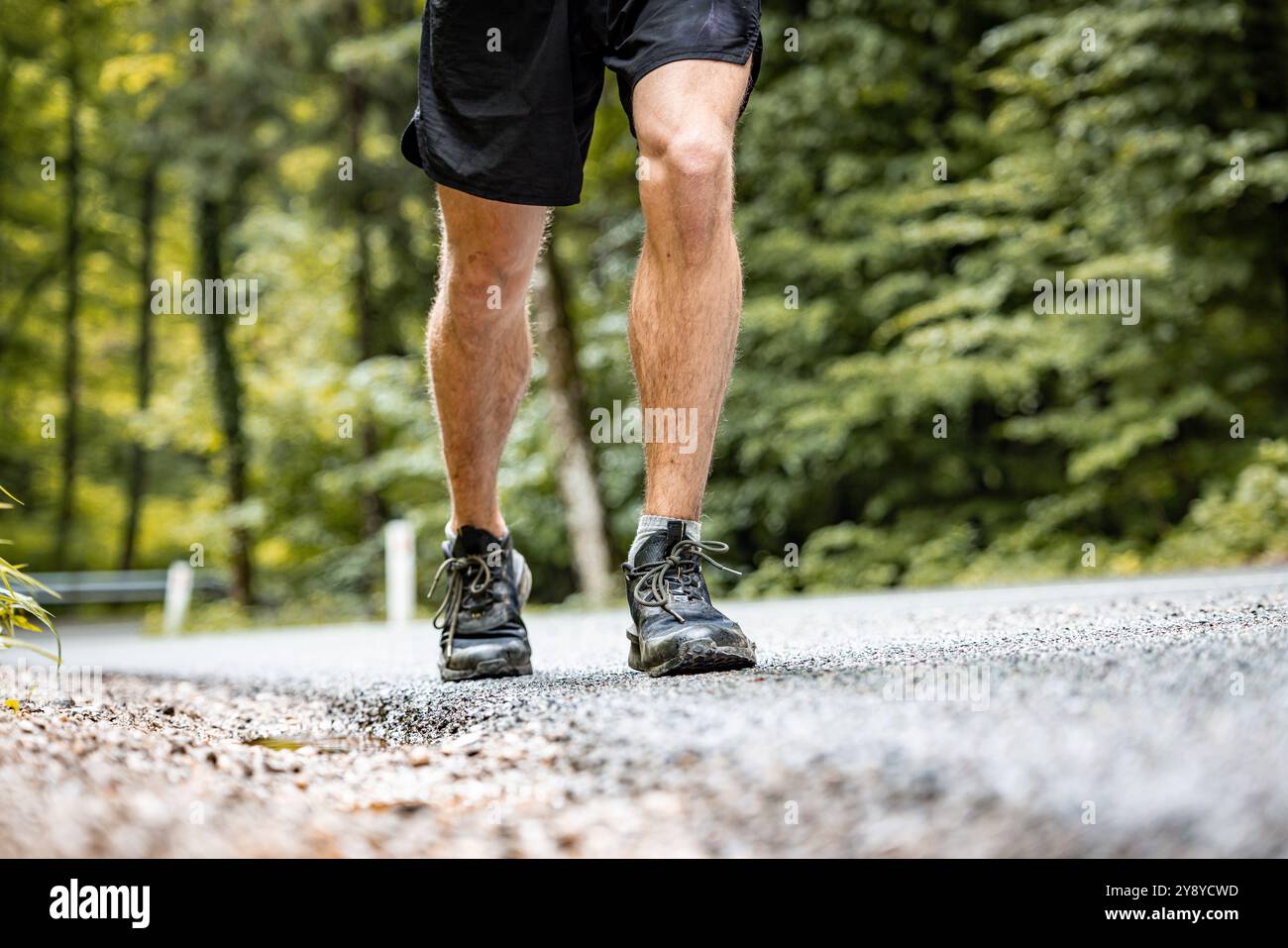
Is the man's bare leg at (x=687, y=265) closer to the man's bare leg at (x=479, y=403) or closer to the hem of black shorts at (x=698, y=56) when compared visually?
the hem of black shorts at (x=698, y=56)

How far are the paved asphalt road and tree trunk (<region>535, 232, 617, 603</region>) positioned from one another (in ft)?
25.4

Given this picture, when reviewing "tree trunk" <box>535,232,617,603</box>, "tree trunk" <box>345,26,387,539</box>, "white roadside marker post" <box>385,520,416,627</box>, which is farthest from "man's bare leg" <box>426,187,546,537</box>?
"tree trunk" <box>345,26,387,539</box>

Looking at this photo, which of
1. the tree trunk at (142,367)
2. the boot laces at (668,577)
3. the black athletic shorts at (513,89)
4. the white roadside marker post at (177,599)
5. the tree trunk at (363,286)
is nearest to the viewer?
the boot laces at (668,577)

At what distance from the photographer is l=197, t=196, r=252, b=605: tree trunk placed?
48.7 feet

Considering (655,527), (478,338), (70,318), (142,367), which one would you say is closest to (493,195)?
(478,338)

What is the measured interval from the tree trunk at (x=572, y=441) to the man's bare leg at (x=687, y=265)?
756 centimetres

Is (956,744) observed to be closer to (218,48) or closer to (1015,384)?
(1015,384)

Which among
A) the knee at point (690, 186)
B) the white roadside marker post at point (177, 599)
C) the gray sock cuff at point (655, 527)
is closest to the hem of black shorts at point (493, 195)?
the knee at point (690, 186)

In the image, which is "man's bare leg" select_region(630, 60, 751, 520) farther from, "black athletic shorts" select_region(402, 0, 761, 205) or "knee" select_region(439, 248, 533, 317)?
"knee" select_region(439, 248, 533, 317)

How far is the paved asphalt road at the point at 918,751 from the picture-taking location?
3.14ft

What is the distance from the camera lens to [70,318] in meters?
20.9

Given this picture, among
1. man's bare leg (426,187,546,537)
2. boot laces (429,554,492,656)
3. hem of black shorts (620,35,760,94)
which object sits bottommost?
boot laces (429,554,492,656)

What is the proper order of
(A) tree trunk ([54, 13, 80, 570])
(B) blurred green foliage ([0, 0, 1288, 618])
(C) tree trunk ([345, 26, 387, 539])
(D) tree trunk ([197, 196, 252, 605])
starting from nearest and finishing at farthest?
(B) blurred green foliage ([0, 0, 1288, 618]), (C) tree trunk ([345, 26, 387, 539]), (D) tree trunk ([197, 196, 252, 605]), (A) tree trunk ([54, 13, 80, 570])
